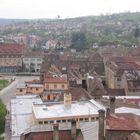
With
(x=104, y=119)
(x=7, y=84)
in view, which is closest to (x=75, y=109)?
(x=104, y=119)

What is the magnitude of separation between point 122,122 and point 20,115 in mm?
18386

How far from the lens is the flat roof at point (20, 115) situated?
43000mm

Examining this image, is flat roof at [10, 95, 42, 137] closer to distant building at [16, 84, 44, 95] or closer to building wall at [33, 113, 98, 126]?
building wall at [33, 113, 98, 126]

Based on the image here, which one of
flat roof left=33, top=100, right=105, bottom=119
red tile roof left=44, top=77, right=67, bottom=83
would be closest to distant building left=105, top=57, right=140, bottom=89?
red tile roof left=44, top=77, right=67, bottom=83

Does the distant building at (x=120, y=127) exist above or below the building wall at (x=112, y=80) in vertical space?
above

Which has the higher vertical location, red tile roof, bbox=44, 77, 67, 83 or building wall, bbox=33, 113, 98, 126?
red tile roof, bbox=44, 77, 67, 83

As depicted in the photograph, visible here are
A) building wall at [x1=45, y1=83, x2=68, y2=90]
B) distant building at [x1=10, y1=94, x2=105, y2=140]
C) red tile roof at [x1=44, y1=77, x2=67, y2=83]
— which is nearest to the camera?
distant building at [x1=10, y1=94, x2=105, y2=140]

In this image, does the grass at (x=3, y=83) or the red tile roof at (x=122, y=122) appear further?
the grass at (x=3, y=83)

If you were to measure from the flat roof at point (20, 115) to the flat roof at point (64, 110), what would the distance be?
169cm

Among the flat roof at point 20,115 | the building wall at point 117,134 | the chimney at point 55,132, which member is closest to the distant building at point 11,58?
the flat roof at point 20,115

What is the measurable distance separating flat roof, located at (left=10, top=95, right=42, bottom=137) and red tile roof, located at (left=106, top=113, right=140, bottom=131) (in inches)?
476

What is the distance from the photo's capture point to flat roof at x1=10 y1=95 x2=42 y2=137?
43000 mm

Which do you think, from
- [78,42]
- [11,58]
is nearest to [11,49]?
[11,58]

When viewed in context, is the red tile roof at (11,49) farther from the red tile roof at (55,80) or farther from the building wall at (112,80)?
the red tile roof at (55,80)
